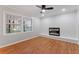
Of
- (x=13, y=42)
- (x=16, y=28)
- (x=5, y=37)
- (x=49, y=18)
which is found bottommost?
(x=13, y=42)

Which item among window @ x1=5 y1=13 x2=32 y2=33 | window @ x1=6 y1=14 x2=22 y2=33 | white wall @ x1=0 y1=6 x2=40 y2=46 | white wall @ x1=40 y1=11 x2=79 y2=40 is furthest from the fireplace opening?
window @ x1=6 y1=14 x2=22 y2=33

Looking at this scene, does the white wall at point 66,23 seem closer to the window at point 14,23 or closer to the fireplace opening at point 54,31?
the fireplace opening at point 54,31

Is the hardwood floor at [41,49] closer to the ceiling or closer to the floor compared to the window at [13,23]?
closer to the floor

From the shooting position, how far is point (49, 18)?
7973mm

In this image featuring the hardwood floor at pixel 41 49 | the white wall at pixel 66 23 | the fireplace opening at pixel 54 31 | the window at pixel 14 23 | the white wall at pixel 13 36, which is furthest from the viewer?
the fireplace opening at pixel 54 31

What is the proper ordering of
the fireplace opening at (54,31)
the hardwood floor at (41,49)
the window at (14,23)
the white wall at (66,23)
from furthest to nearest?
the fireplace opening at (54,31) < the white wall at (66,23) < the window at (14,23) < the hardwood floor at (41,49)

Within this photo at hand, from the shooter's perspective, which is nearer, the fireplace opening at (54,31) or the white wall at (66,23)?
the white wall at (66,23)

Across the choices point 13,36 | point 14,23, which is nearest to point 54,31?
point 14,23

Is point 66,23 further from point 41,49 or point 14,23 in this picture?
point 14,23

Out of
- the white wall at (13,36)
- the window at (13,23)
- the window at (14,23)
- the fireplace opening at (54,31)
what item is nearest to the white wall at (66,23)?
the fireplace opening at (54,31)
